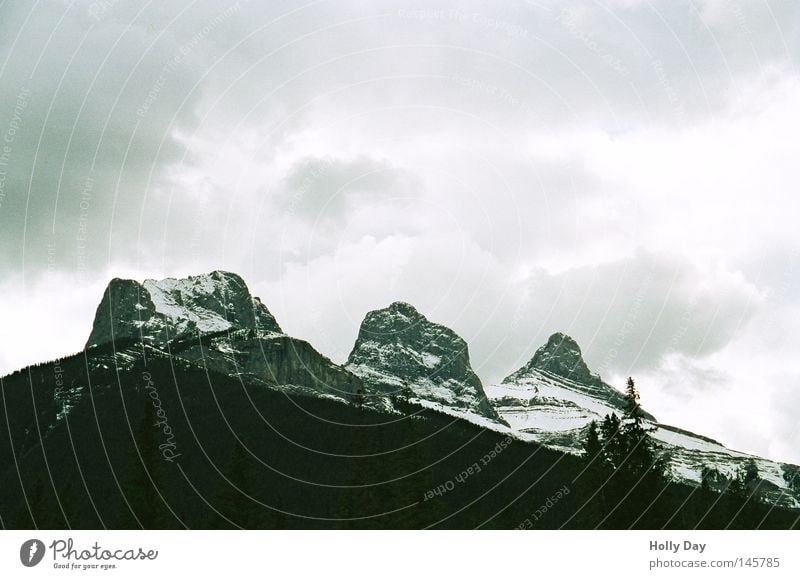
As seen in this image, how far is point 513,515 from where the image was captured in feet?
429

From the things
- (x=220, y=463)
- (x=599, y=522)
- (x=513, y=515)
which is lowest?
(x=599, y=522)

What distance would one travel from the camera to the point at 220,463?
574 feet
